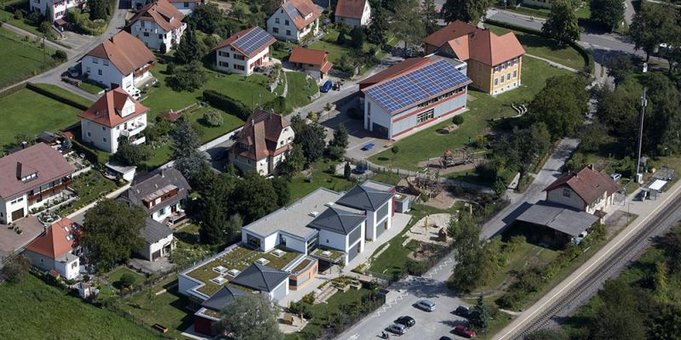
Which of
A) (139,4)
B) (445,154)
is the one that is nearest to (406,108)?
(445,154)

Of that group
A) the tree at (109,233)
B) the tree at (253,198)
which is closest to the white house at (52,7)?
the tree at (253,198)

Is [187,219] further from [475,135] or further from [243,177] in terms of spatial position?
[475,135]

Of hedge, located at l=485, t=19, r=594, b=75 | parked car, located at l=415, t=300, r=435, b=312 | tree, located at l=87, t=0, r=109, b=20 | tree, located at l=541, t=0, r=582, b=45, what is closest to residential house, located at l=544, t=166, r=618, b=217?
parked car, located at l=415, t=300, r=435, b=312

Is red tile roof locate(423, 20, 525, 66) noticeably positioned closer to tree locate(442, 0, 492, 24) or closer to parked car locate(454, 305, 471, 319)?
tree locate(442, 0, 492, 24)

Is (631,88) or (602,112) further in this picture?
(631,88)

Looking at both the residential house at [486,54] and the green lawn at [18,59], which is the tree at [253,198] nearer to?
the green lawn at [18,59]

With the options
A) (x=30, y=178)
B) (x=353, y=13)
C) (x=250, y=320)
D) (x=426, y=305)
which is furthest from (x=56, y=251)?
(x=353, y=13)

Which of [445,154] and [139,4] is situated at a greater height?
[139,4]

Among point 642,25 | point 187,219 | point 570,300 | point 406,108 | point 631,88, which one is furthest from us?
point 642,25
